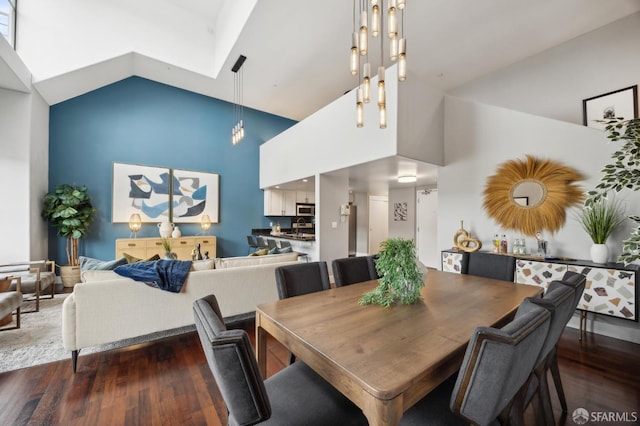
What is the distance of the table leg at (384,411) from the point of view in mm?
779

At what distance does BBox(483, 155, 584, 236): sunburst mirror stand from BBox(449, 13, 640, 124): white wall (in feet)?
5.85

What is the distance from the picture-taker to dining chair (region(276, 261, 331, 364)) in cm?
181

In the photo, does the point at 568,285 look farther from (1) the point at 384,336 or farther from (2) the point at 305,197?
(2) the point at 305,197

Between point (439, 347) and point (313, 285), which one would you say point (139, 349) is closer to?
point (313, 285)

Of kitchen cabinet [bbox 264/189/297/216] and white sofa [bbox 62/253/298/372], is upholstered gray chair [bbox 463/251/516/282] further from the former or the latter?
kitchen cabinet [bbox 264/189/297/216]

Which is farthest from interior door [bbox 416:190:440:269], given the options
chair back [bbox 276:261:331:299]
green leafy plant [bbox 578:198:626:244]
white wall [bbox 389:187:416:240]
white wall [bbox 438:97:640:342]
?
chair back [bbox 276:261:331:299]

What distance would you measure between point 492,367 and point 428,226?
19.7 ft

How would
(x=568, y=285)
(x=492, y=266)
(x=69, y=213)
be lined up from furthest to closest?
(x=69, y=213)
(x=492, y=266)
(x=568, y=285)

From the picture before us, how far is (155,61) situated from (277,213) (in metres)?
4.28

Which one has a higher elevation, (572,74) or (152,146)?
(572,74)

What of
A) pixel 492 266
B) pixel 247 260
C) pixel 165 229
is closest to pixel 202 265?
pixel 247 260

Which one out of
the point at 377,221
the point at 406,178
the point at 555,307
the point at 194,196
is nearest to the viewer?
the point at 555,307

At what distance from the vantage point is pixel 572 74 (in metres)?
4.19

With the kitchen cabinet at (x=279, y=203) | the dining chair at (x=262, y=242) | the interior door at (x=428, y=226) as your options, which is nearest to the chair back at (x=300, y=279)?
the dining chair at (x=262, y=242)
